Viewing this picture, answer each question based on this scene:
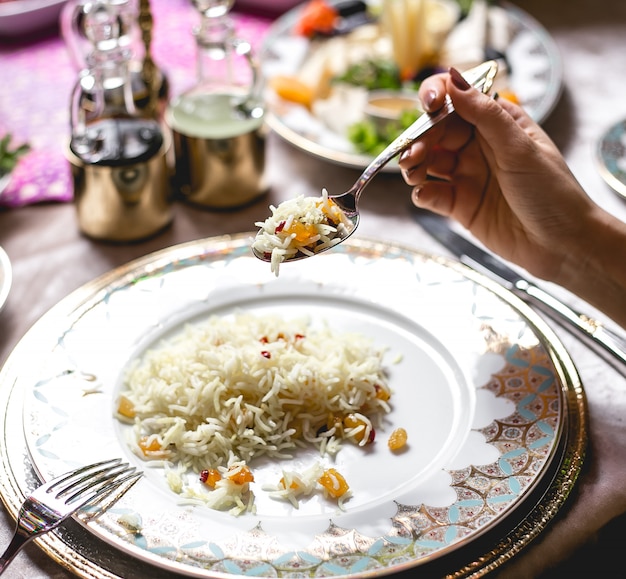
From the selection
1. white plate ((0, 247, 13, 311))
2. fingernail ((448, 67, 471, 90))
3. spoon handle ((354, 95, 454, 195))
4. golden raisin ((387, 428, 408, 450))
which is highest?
fingernail ((448, 67, 471, 90))

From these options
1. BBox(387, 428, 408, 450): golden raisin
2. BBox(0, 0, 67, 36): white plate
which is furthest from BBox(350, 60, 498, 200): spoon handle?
BBox(0, 0, 67, 36): white plate

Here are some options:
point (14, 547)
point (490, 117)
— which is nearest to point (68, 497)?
point (14, 547)

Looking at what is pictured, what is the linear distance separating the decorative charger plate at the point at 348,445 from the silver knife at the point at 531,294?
8cm

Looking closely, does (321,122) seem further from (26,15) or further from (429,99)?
(26,15)

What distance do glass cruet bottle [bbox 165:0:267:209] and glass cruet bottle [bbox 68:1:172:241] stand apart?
8 centimetres

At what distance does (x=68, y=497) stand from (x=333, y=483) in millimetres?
400

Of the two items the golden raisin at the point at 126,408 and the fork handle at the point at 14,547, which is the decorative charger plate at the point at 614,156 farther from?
the fork handle at the point at 14,547

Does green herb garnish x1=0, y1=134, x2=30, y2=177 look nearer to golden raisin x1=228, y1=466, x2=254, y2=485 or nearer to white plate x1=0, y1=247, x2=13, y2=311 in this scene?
white plate x1=0, y1=247, x2=13, y2=311

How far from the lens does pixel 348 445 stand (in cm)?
137

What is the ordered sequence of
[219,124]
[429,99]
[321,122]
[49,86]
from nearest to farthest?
1. [429,99]
2. [219,124]
3. [321,122]
4. [49,86]

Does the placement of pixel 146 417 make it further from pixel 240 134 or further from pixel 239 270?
pixel 240 134

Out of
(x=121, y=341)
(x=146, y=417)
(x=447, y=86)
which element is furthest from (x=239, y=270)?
(x=447, y=86)

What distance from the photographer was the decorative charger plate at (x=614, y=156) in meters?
1.99

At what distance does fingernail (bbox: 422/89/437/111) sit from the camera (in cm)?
150
